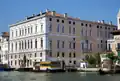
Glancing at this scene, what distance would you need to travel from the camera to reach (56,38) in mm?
52844

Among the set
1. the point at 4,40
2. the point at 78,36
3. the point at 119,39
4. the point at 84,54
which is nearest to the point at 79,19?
the point at 78,36

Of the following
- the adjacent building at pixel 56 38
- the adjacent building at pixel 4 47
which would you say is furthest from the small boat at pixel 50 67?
the adjacent building at pixel 4 47

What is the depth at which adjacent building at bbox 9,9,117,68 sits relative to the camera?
5225cm

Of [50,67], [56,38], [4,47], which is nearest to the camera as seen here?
[50,67]

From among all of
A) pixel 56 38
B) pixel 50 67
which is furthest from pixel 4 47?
pixel 50 67

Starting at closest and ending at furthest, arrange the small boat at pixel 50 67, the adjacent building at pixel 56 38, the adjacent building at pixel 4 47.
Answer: the small boat at pixel 50 67 < the adjacent building at pixel 56 38 < the adjacent building at pixel 4 47

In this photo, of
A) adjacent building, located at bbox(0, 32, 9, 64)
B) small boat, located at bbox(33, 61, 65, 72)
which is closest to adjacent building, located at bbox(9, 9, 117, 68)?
adjacent building, located at bbox(0, 32, 9, 64)

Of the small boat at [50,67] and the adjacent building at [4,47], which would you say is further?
the adjacent building at [4,47]

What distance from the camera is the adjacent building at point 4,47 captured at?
65688 mm

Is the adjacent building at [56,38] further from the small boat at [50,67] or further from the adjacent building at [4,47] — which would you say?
the small boat at [50,67]

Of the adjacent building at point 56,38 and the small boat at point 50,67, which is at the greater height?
the adjacent building at point 56,38

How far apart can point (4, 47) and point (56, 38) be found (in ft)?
61.5

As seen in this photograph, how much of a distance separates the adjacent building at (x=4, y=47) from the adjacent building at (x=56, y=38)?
15.0 ft

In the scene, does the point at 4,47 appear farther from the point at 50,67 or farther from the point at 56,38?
the point at 50,67
